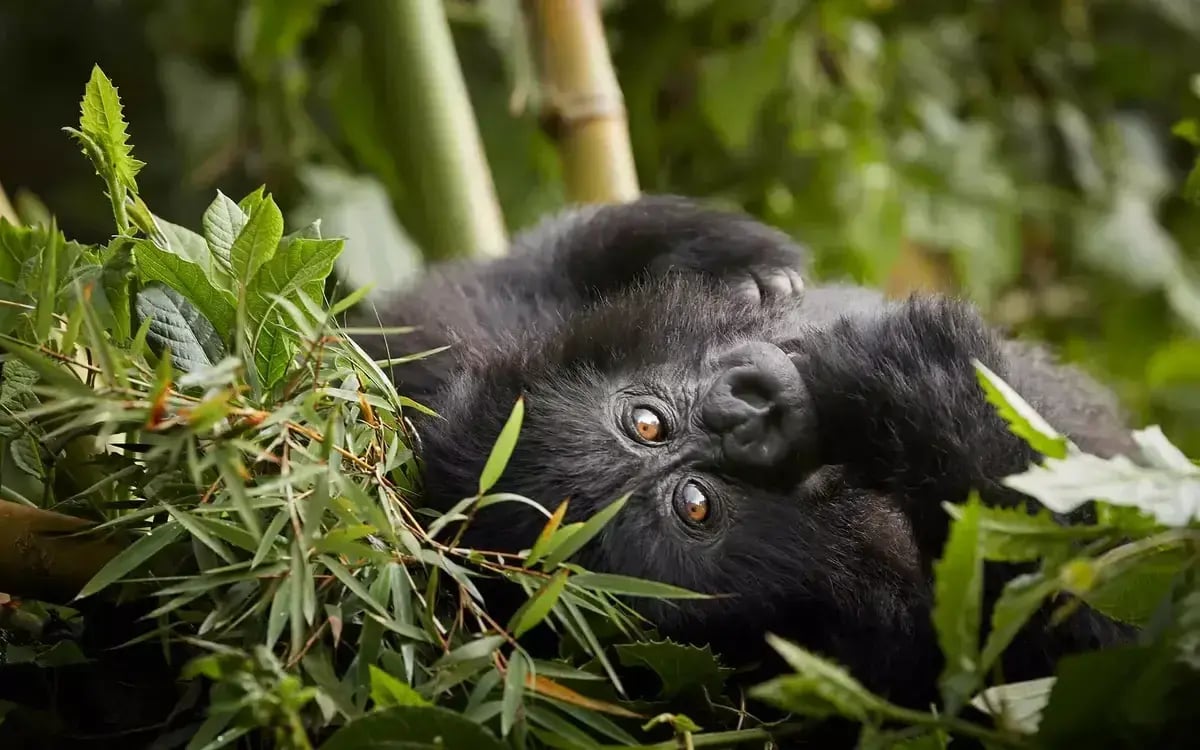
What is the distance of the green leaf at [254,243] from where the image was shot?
0.76m

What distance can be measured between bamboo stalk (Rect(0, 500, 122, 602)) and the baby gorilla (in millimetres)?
264

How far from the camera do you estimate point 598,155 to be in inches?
62.3

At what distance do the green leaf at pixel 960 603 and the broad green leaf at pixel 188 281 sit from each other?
0.50m

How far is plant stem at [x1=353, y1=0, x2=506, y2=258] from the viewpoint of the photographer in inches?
59.1

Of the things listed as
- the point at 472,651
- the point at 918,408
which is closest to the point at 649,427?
the point at 918,408

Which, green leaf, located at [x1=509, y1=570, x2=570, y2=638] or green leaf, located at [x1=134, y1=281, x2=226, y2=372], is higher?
green leaf, located at [x1=134, y1=281, x2=226, y2=372]

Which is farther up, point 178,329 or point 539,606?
point 178,329

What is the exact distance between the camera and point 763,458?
0.95m

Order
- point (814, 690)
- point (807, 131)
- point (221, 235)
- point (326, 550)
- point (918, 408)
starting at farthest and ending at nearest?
point (807, 131) → point (918, 408) → point (221, 235) → point (326, 550) → point (814, 690)

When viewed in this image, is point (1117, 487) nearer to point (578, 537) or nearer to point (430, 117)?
point (578, 537)

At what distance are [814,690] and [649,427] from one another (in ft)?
1.42

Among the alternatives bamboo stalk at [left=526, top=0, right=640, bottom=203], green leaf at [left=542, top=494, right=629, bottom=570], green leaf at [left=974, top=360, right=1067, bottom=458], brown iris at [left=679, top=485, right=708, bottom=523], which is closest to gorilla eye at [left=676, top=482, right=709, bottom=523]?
brown iris at [left=679, top=485, right=708, bottom=523]

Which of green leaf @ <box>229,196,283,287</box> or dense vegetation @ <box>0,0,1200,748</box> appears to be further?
green leaf @ <box>229,196,283,287</box>

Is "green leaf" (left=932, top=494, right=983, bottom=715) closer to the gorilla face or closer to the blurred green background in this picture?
the gorilla face
